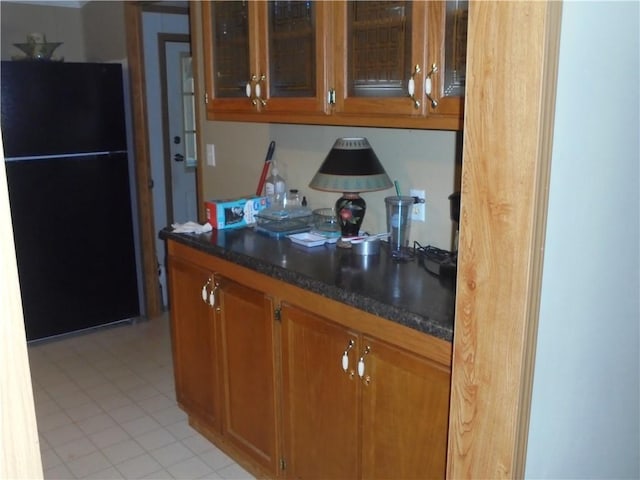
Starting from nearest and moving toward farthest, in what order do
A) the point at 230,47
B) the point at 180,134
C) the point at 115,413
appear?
1. the point at 230,47
2. the point at 115,413
3. the point at 180,134

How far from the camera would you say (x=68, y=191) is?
368 cm

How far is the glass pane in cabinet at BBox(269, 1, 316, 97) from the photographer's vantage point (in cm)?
212

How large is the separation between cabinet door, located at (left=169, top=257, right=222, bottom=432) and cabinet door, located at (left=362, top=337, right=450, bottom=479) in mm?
870

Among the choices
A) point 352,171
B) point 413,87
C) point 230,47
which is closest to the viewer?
point 413,87

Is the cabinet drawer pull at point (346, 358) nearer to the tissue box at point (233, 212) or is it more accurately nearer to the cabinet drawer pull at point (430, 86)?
the cabinet drawer pull at point (430, 86)

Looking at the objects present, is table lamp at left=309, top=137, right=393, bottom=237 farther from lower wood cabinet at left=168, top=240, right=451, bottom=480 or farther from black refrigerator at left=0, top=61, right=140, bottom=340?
black refrigerator at left=0, top=61, right=140, bottom=340

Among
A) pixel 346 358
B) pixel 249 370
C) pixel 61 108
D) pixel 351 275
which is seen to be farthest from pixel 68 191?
pixel 346 358

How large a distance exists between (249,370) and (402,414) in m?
0.75

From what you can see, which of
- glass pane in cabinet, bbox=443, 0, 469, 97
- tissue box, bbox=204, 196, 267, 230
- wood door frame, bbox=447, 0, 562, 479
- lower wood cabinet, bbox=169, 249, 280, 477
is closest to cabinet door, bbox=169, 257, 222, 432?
lower wood cabinet, bbox=169, 249, 280, 477

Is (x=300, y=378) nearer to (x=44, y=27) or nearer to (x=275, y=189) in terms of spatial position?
(x=275, y=189)

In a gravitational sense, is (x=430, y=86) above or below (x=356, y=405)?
above

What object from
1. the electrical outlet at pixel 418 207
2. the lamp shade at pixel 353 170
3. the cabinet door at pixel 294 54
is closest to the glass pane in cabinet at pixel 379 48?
the cabinet door at pixel 294 54

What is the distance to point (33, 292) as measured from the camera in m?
3.65

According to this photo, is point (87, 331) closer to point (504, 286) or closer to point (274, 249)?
point (274, 249)
